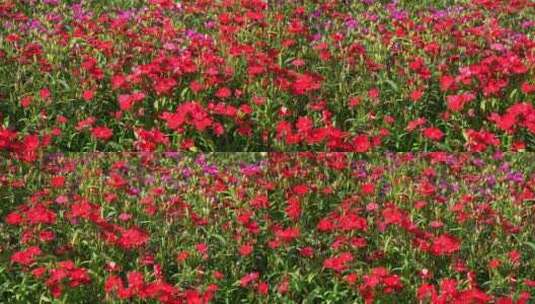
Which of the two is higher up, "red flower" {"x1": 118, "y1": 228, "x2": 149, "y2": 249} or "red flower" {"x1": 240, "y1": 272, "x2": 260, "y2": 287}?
"red flower" {"x1": 118, "y1": 228, "x2": 149, "y2": 249}

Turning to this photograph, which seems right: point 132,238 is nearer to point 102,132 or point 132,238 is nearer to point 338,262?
point 102,132

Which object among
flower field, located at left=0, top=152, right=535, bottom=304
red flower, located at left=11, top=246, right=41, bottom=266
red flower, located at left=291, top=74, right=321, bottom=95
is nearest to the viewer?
red flower, located at left=11, top=246, right=41, bottom=266

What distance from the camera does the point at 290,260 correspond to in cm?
504

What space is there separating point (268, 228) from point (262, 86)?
1.17 meters

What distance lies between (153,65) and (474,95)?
7.02 ft

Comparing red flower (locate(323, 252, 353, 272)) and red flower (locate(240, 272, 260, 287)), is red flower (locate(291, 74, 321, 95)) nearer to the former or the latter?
red flower (locate(323, 252, 353, 272))

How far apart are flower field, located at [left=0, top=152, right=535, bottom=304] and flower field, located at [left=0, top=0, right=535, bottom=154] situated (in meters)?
0.16

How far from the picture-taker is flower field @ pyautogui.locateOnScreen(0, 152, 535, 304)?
4.79 meters

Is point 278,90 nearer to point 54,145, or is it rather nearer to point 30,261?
point 54,145

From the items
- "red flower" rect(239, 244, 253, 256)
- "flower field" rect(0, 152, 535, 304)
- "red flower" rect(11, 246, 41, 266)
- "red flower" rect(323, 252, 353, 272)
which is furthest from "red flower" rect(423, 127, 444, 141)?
"red flower" rect(11, 246, 41, 266)

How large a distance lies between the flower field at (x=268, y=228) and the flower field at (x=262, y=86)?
0.16 meters

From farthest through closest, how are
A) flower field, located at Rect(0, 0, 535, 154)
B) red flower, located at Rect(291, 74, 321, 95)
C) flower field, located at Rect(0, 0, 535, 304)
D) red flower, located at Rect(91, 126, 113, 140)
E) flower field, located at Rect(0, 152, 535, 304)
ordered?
red flower, located at Rect(291, 74, 321, 95)
flower field, located at Rect(0, 0, 535, 154)
red flower, located at Rect(91, 126, 113, 140)
flower field, located at Rect(0, 0, 535, 304)
flower field, located at Rect(0, 152, 535, 304)

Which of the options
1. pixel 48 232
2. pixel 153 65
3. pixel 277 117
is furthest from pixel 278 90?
pixel 48 232

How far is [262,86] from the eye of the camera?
5918 mm
